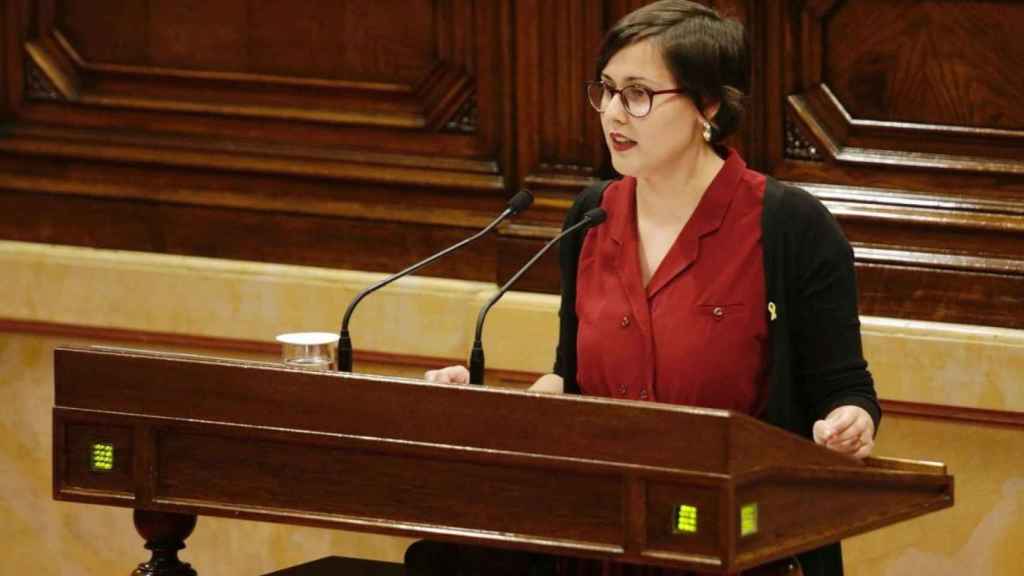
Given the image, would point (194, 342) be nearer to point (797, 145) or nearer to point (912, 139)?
point (797, 145)

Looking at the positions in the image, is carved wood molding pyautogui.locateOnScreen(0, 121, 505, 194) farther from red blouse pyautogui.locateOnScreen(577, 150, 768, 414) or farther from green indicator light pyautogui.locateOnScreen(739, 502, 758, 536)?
green indicator light pyautogui.locateOnScreen(739, 502, 758, 536)

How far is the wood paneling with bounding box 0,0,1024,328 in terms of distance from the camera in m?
4.21

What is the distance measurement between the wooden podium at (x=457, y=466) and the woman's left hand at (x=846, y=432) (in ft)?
0.14

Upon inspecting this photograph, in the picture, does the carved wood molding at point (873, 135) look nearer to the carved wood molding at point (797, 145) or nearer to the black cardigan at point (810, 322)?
the carved wood molding at point (797, 145)

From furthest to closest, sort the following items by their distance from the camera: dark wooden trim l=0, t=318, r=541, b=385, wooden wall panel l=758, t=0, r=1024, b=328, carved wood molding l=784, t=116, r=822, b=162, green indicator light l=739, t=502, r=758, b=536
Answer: dark wooden trim l=0, t=318, r=541, b=385, carved wood molding l=784, t=116, r=822, b=162, wooden wall panel l=758, t=0, r=1024, b=328, green indicator light l=739, t=502, r=758, b=536

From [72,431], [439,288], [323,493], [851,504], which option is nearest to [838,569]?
[851,504]

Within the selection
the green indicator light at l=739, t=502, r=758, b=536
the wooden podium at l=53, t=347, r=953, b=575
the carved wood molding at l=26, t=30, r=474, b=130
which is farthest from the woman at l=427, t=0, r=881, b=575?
the carved wood molding at l=26, t=30, r=474, b=130

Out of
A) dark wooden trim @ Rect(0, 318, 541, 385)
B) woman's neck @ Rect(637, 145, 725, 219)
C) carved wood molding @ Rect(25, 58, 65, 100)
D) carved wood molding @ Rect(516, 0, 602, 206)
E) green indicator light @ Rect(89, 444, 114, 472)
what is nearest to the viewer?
green indicator light @ Rect(89, 444, 114, 472)

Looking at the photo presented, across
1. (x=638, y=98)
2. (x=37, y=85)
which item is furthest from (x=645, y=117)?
(x=37, y=85)

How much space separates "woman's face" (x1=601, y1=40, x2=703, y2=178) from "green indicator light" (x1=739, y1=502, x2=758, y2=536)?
650 millimetres

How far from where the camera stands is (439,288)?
464cm

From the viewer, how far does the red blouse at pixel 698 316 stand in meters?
3.20

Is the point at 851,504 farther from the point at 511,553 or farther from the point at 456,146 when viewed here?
the point at 456,146

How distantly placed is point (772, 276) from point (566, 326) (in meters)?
0.37
